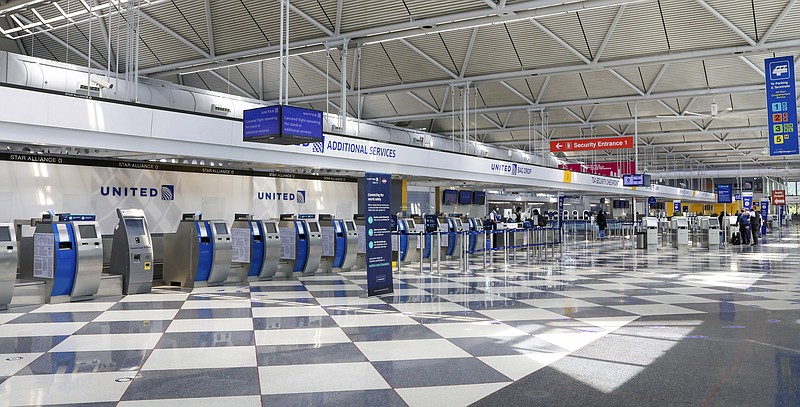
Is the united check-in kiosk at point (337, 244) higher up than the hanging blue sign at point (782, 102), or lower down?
lower down

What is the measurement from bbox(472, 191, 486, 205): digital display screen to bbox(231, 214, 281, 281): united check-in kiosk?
19199 mm

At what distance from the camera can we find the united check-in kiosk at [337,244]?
13984mm

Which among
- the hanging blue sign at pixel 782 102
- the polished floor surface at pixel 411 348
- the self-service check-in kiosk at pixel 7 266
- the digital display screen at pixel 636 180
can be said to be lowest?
the polished floor surface at pixel 411 348

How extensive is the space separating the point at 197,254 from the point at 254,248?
4.41 ft

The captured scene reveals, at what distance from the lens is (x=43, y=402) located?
420 centimetres

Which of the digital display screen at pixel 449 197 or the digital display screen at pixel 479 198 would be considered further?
the digital display screen at pixel 479 198

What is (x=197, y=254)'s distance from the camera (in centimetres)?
1104

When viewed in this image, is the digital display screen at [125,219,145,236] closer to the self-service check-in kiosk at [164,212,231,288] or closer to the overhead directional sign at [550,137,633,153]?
the self-service check-in kiosk at [164,212,231,288]

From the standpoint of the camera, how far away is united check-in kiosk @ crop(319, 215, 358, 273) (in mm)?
13984

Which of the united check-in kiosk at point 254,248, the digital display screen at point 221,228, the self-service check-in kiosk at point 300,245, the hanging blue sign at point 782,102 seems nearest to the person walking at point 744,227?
the hanging blue sign at point 782,102

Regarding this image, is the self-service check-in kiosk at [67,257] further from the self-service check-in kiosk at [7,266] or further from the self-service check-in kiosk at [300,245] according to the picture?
the self-service check-in kiosk at [300,245]

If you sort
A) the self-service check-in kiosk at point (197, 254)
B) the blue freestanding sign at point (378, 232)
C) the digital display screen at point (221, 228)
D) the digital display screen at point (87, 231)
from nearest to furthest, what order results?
1. the digital display screen at point (87, 231)
2. the blue freestanding sign at point (378, 232)
3. the self-service check-in kiosk at point (197, 254)
4. the digital display screen at point (221, 228)

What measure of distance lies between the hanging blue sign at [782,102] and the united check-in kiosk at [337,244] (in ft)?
33.4

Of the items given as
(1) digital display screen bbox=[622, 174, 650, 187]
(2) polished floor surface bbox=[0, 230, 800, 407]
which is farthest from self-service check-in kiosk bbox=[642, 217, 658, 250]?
(2) polished floor surface bbox=[0, 230, 800, 407]
